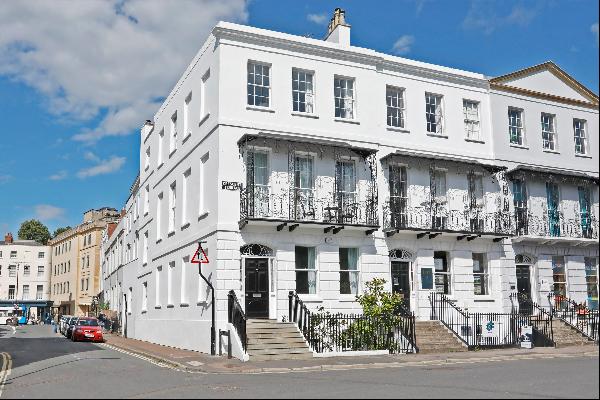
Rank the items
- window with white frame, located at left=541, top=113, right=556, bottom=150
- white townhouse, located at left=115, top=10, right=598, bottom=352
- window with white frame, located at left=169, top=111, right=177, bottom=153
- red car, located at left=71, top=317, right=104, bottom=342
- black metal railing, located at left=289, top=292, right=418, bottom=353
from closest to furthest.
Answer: black metal railing, located at left=289, top=292, right=418, bottom=353, white townhouse, located at left=115, top=10, right=598, bottom=352, window with white frame, located at left=541, top=113, right=556, bottom=150, window with white frame, located at left=169, top=111, right=177, bottom=153, red car, located at left=71, top=317, right=104, bottom=342

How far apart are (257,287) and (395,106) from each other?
9.80 metres

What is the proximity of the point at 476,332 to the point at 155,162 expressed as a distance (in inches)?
732

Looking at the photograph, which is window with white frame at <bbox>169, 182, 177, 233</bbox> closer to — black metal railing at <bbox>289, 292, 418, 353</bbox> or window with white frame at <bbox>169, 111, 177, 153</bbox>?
window with white frame at <bbox>169, 111, 177, 153</bbox>

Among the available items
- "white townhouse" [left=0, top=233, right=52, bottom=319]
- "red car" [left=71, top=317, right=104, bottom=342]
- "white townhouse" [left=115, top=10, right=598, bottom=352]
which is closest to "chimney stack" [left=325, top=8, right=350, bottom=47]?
"white townhouse" [left=115, top=10, right=598, bottom=352]

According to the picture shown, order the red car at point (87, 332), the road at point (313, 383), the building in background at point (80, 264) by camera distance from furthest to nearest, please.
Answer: the building in background at point (80, 264)
the red car at point (87, 332)
the road at point (313, 383)

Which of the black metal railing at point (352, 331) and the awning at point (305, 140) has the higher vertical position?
the awning at point (305, 140)

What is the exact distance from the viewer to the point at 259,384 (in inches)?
535

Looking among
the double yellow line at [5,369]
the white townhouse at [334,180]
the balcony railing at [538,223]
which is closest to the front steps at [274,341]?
the white townhouse at [334,180]

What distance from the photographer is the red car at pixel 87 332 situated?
116ft

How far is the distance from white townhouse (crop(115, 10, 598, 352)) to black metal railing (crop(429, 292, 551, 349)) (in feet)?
1.99

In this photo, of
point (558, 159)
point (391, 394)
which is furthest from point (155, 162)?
point (391, 394)

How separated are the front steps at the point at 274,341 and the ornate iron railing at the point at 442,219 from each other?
6.07 m

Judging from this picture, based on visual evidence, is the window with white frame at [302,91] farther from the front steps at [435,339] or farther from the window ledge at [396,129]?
the front steps at [435,339]

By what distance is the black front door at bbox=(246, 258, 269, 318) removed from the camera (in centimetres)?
2203
